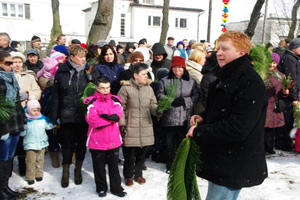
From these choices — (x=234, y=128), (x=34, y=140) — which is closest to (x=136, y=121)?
(x=34, y=140)

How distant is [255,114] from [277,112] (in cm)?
420

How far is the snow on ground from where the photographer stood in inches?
165

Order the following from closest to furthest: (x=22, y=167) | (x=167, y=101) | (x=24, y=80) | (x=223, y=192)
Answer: (x=223, y=192), (x=167, y=101), (x=22, y=167), (x=24, y=80)

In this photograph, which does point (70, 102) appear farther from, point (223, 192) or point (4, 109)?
point (223, 192)

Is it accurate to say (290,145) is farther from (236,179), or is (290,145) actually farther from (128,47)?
(128,47)

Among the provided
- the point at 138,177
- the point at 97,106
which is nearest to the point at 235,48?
the point at 97,106

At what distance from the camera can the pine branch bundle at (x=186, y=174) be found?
8.41 ft

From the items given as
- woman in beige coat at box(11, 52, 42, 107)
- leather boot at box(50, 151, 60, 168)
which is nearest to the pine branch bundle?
leather boot at box(50, 151, 60, 168)

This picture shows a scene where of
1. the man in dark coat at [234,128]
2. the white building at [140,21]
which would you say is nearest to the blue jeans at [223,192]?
the man in dark coat at [234,128]

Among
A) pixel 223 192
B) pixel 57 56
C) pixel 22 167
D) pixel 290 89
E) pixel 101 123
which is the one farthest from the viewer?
pixel 290 89

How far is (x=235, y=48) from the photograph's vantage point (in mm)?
2365

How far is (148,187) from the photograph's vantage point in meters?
4.51

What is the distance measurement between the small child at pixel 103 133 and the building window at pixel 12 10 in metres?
37.5

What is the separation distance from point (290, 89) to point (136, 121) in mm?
3502
